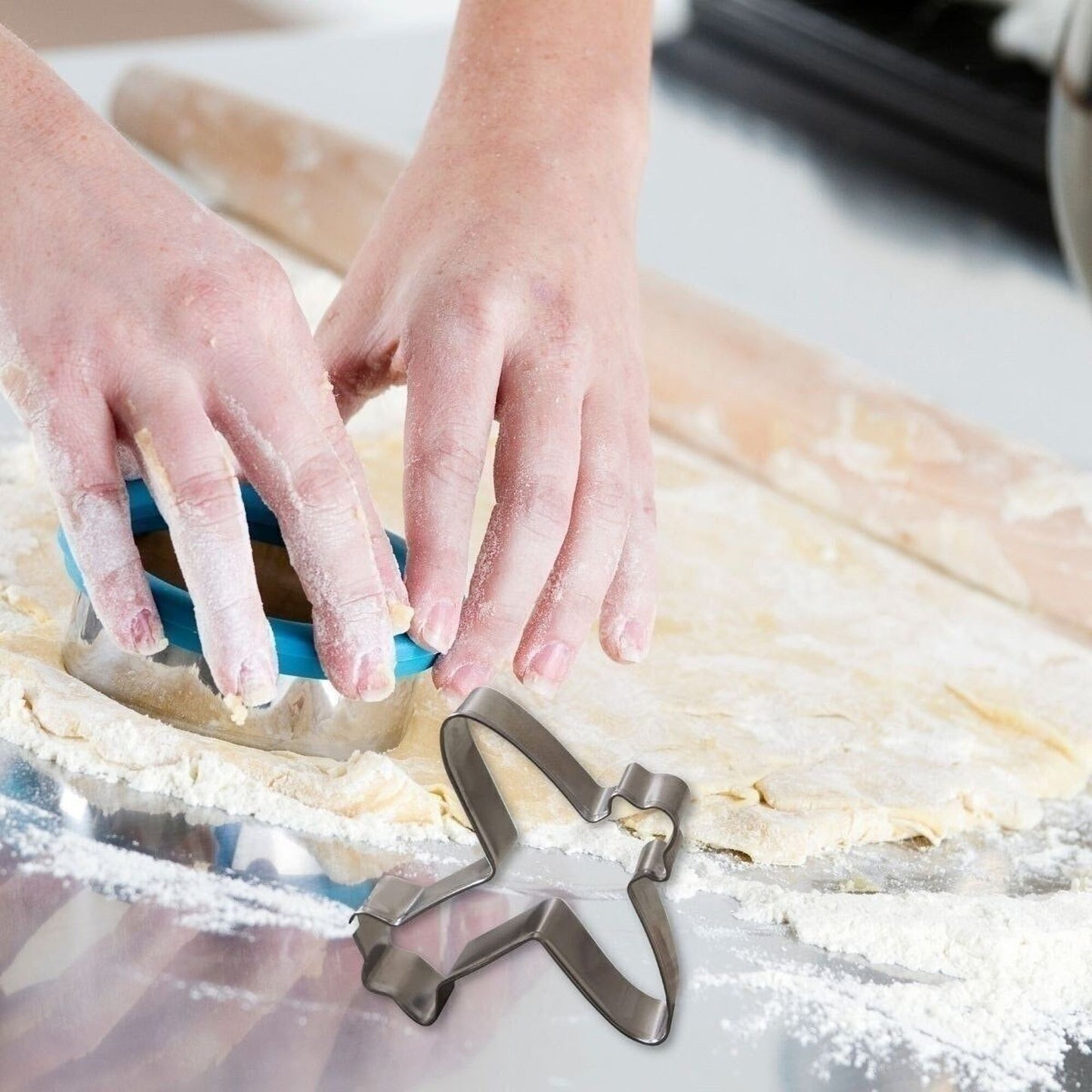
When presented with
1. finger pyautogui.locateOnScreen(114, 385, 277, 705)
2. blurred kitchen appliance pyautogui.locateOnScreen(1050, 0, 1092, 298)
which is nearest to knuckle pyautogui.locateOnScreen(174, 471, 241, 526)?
finger pyautogui.locateOnScreen(114, 385, 277, 705)

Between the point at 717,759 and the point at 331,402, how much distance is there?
1.50ft

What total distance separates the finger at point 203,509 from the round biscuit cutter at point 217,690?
0.07 meters

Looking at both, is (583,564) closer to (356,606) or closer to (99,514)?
(356,606)

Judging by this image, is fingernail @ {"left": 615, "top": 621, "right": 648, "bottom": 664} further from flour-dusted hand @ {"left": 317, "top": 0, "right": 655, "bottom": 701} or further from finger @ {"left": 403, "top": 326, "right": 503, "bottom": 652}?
finger @ {"left": 403, "top": 326, "right": 503, "bottom": 652}

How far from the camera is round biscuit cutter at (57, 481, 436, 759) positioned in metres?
1.01

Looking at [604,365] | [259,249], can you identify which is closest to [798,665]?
[604,365]

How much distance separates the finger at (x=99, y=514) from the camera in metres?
0.90

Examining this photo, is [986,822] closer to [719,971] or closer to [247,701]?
[719,971]

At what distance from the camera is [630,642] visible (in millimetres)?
1115

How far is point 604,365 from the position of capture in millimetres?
1200

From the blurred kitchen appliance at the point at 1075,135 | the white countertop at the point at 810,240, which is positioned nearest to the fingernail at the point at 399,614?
the blurred kitchen appliance at the point at 1075,135

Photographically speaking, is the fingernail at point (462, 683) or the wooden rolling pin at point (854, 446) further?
the wooden rolling pin at point (854, 446)

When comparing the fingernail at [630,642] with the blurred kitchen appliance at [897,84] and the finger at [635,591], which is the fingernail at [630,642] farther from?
the blurred kitchen appliance at [897,84]

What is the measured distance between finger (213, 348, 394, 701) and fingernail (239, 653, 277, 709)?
0.04 meters
